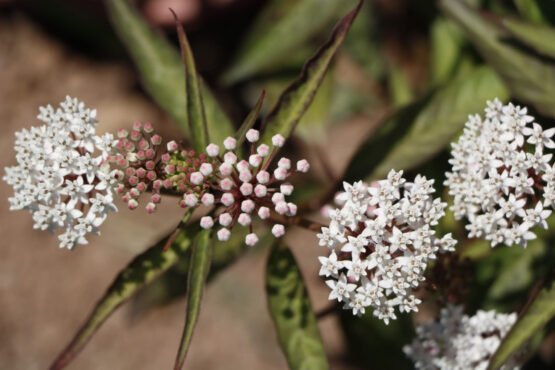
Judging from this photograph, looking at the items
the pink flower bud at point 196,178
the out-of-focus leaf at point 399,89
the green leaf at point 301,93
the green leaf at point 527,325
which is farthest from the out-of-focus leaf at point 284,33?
the green leaf at point 527,325

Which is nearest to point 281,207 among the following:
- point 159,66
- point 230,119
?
point 159,66

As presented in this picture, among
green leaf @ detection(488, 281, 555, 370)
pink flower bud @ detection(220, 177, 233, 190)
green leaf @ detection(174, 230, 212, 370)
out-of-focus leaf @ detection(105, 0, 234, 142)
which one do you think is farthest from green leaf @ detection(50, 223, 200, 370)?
green leaf @ detection(488, 281, 555, 370)

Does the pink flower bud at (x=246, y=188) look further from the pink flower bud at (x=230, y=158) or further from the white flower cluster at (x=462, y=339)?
the white flower cluster at (x=462, y=339)

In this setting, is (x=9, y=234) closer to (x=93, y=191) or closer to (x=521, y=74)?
(x=93, y=191)

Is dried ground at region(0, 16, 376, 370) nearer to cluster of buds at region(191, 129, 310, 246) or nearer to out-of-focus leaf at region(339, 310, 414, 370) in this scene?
out-of-focus leaf at region(339, 310, 414, 370)

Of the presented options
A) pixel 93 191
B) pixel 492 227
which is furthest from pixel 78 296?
pixel 492 227

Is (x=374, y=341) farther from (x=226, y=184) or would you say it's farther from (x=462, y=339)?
(x=226, y=184)
